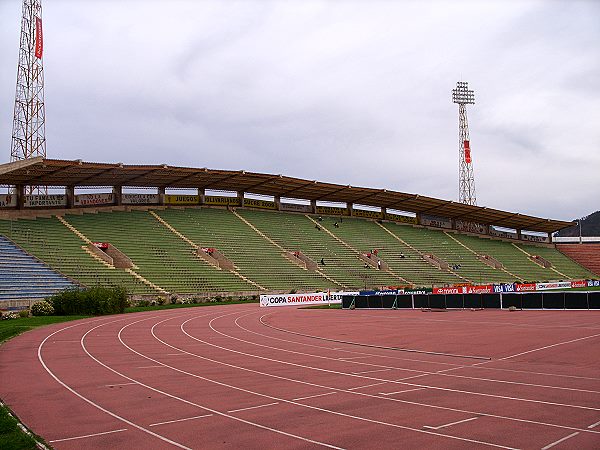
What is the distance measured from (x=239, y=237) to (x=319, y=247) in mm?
9760

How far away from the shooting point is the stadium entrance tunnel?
30769 mm

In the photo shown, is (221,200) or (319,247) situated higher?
(221,200)

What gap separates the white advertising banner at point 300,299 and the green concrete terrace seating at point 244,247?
5.02m

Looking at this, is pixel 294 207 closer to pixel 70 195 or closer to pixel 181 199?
pixel 181 199

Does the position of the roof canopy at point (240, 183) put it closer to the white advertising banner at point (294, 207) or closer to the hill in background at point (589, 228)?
the white advertising banner at point (294, 207)

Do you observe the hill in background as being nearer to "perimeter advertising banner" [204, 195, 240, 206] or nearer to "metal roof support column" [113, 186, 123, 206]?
"perimeter advertising banner" [204, 195, 240, 206]

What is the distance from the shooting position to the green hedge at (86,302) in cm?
3325

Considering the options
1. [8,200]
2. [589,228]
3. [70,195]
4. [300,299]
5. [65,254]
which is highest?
[70,195]

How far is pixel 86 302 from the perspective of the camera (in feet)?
110

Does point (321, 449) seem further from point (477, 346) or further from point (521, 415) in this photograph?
point (477, 346)

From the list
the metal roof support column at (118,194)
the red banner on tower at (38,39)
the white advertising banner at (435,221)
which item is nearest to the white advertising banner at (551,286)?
the white advertising banner at (435,221)

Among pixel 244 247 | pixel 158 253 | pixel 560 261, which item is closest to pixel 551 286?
pixel 244 247

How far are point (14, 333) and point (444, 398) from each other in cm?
1901

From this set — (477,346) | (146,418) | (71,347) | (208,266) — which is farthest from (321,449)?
(208,266)
